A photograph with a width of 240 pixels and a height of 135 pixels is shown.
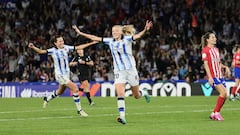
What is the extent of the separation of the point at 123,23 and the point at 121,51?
2223cm

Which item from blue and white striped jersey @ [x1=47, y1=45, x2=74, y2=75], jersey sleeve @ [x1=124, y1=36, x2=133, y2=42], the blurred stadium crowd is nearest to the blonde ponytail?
jersey sleeve @ [x1=124, y1=36, x2=133, y2=42]

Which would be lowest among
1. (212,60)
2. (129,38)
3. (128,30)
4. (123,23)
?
(212,60)

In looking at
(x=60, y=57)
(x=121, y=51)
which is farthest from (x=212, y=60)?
(x=60, y=57)

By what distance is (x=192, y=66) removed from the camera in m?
34.1

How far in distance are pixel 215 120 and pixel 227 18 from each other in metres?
20.6

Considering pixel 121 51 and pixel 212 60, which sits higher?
pixel 121 51

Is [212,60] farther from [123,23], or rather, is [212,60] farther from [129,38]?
[123,23]

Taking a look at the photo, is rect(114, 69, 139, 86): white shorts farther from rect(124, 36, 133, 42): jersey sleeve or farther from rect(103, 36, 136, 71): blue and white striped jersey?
rect(124, 36, 133, 42): jersey sleeve

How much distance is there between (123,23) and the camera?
1533 inches

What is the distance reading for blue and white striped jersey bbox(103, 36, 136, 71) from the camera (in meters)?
16.8

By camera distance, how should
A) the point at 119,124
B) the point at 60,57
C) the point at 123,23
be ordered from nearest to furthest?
the point at 119,124 < the point at 60,57 < the point at 123,23

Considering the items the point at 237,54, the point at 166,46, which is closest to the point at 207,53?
the point at 237,54

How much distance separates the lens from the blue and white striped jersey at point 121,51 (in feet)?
55.0

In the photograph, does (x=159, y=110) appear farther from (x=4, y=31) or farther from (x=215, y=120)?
(x=4, y=31)
